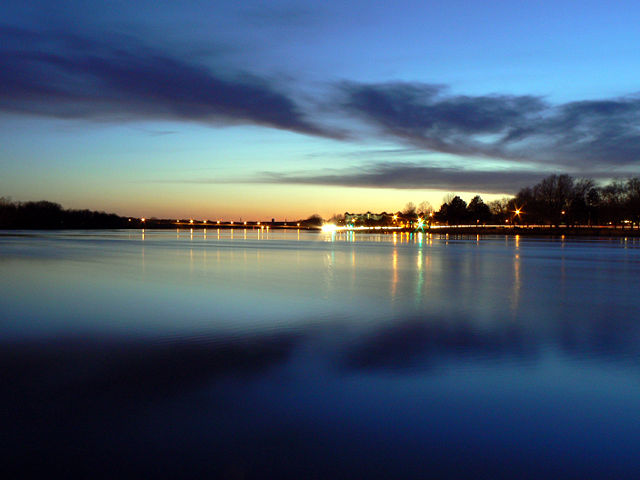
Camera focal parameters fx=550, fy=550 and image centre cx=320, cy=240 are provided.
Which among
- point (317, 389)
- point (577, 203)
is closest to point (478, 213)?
point (577, 203)

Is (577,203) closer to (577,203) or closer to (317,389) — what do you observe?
(577,203)

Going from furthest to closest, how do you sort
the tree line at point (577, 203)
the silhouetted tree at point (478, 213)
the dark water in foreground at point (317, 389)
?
the silhouetted tree at point (478, 213) < the tree line at point (577, 203) < the dark water in foreground at point (317, 389)

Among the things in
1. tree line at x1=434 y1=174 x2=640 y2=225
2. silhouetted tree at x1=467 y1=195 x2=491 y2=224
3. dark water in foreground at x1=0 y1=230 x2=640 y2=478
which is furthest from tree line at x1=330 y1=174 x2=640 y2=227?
dark water in foreground at x1=0 y1=230 x2=640 y2=478

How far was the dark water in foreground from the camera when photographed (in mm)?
4293

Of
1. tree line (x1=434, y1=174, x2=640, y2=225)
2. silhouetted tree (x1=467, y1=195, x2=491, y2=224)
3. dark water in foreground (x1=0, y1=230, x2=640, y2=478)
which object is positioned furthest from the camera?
silhouetted tree (x1=467, y1=195, x2=491, y2=224)

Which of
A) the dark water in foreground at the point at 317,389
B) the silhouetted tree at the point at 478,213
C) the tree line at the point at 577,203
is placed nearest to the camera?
the dark water in foreground at the point at 317,389

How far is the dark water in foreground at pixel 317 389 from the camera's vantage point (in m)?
4.29

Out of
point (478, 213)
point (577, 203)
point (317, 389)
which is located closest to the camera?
point (317, 389)

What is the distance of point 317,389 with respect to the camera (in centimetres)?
602

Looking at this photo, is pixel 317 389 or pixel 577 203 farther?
pixel 577 203

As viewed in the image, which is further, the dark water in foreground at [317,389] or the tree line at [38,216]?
the tree line at [38,216]

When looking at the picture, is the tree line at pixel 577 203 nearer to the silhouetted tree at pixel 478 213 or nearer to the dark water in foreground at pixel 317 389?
the silhouetted tree at pixel 478 213

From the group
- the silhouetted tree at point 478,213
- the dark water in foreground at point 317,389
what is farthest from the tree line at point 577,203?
the dark water in foreground at point 317,389

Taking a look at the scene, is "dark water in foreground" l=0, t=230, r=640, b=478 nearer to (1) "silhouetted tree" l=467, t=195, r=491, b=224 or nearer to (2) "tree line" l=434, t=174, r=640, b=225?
(2) "tree line" l=434, t=174, r=640, b=225
